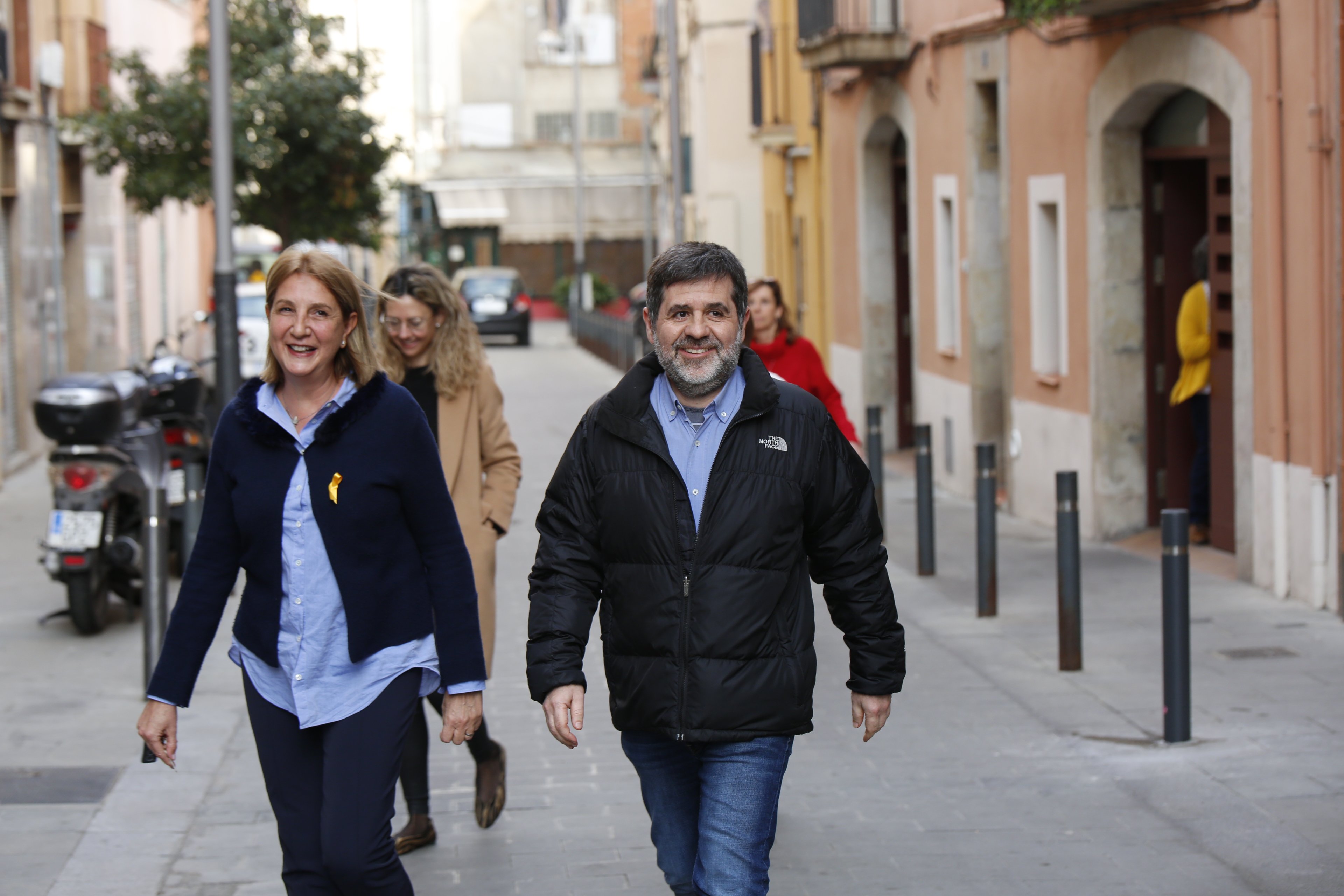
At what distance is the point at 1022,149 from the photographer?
14320mm

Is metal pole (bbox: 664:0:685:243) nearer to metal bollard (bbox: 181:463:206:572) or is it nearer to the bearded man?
metal bollard (bbox: 181:463:206:572)

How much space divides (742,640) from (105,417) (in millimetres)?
6724

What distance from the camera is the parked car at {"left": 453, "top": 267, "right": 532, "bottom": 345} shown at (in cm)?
4128

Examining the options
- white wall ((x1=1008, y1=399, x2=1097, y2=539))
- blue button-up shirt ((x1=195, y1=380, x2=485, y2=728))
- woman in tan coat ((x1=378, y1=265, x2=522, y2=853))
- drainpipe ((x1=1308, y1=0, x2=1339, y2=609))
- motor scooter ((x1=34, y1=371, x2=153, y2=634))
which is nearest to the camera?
blue button-up shirt ((x1=195, y1=380, x2=485, y2=728))

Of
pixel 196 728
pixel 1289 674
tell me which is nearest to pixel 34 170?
pixel 196 728

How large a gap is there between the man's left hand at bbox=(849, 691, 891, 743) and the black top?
90.3 inches

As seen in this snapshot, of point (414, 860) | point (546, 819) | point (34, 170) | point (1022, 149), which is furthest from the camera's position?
point (34, 170)

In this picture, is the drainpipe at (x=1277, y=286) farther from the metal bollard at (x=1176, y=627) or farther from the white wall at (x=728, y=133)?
the white wall at (x=728, y=133)

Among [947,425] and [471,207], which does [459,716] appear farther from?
[471,207]

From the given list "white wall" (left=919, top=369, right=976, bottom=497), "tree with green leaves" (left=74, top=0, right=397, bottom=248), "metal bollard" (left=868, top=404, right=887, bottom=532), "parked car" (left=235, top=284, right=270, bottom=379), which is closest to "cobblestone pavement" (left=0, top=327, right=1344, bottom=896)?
"metal bollard" (left=868, top=404, right=887, bottom=532)

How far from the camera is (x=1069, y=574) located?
8.35m

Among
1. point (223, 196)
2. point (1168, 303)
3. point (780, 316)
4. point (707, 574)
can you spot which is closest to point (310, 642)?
point (707, 574)

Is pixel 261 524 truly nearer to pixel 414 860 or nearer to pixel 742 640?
pixel 742 640

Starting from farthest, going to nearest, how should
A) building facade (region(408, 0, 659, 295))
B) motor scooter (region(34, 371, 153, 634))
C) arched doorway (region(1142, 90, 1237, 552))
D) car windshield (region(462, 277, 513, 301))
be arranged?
building facade (region(408, 0, 659, 295)), car windshield (region(462, 277, 513, 301)), arched doorway (region(1142, 90, 1237, 552)), motor scooter (region(34, 371, 153, 634))
